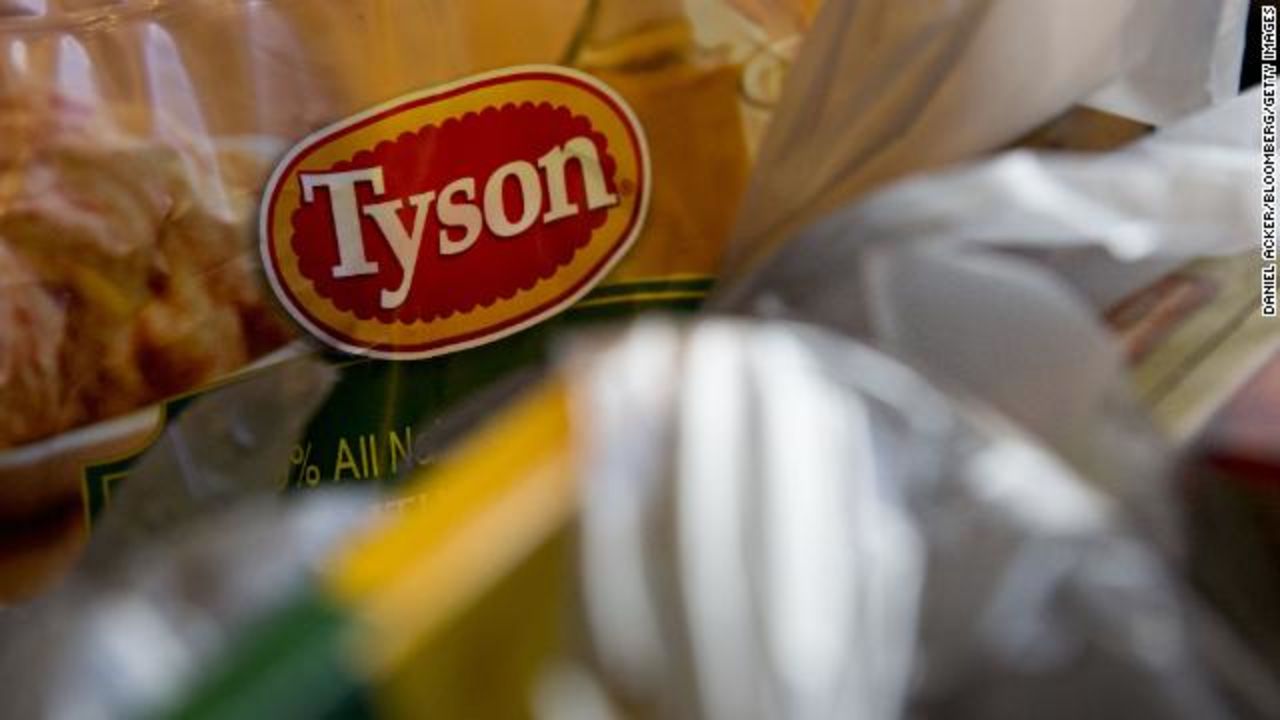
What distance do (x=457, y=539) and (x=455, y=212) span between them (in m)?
0.25

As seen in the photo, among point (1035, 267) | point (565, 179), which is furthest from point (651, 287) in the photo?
point (1035, 267)

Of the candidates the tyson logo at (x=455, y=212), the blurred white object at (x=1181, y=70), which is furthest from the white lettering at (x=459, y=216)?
the blurred white object at (x=1181, y=70)

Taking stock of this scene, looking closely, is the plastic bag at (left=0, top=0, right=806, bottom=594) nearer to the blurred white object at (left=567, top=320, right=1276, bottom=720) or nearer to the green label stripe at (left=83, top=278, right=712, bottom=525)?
the green label stripe at (left=83, top=278, right=712, bottom=525)

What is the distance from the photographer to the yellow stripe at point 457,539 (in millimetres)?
222

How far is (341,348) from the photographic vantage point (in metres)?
0.47

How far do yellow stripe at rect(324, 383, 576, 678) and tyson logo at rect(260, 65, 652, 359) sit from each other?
0.22m

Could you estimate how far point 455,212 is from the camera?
1.55 ft

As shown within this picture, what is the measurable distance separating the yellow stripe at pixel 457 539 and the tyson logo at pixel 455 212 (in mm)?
222

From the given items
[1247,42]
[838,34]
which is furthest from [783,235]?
[1247,42]

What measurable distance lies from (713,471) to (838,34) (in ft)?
0.91

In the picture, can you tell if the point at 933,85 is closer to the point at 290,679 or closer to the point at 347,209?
the point at 347,209

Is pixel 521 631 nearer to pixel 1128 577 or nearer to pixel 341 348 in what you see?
pixel 1128 577

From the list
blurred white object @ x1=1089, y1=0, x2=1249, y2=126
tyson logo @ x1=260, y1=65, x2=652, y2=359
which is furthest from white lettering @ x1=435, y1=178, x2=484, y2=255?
blurred white object @ x1=1089, y1=0, x2=1249, y2=126

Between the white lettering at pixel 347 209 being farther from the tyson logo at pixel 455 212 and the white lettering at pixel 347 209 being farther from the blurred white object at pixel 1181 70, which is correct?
the blurred white object at pixel 1181 70
